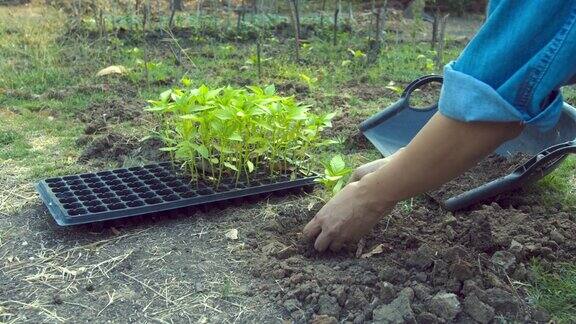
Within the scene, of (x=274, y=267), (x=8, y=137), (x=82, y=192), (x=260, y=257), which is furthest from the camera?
(x=8, y=137)

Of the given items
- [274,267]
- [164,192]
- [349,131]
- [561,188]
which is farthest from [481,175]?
[164,192]

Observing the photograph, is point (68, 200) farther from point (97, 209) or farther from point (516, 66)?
point (516, 66)

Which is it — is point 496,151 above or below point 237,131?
below

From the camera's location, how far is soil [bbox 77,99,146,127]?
4233mm

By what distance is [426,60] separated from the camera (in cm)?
659

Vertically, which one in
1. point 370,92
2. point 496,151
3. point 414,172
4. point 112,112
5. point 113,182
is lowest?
point 370,92

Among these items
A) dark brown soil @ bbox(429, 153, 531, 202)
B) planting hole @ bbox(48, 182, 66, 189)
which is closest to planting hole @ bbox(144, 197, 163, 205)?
planting hole @ bbox(48, 182, 66, 189)

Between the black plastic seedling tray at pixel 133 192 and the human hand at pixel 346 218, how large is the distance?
62cm

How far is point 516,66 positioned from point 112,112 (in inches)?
126

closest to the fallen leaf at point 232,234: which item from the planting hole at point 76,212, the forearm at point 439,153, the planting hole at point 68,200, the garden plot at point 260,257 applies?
the garden plot at point 260,257

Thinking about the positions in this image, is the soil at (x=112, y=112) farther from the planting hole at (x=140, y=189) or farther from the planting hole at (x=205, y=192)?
the planting hole at (x=205, y=192)

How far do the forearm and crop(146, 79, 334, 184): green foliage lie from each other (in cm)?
94

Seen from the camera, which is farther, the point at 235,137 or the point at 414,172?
the point at 235,137

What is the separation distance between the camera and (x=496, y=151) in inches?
139
